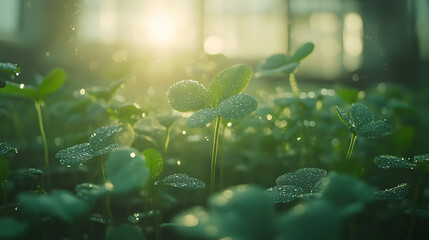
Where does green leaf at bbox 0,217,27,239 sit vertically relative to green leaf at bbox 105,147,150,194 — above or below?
below

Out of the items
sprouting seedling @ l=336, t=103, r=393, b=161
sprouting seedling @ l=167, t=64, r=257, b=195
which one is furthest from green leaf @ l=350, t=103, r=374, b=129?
sprouting seedling @ l=167, t=64, r=257, b=195

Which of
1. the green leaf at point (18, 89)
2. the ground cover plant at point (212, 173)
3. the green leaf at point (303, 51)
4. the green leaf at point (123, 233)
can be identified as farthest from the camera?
the green leaf at point (303, 51)

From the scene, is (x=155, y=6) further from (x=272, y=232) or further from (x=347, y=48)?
(x=272, y=232)

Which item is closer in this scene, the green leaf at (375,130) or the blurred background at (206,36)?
the green leaf at (375,130)

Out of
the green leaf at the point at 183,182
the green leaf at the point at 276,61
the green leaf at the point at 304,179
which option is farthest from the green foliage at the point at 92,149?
the green leaf at the point at 276,61

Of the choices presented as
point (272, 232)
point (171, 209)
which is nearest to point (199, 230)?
point (272, 232)

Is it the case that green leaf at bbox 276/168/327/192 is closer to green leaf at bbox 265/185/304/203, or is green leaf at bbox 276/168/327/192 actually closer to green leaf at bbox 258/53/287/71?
green leaf at bbox 265/185/304/203

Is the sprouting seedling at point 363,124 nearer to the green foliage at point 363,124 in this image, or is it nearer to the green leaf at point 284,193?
the green foliage at point 363,124

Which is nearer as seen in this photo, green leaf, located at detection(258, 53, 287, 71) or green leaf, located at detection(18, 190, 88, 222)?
green leaf, located at detection(18, 190, 88, 222)
